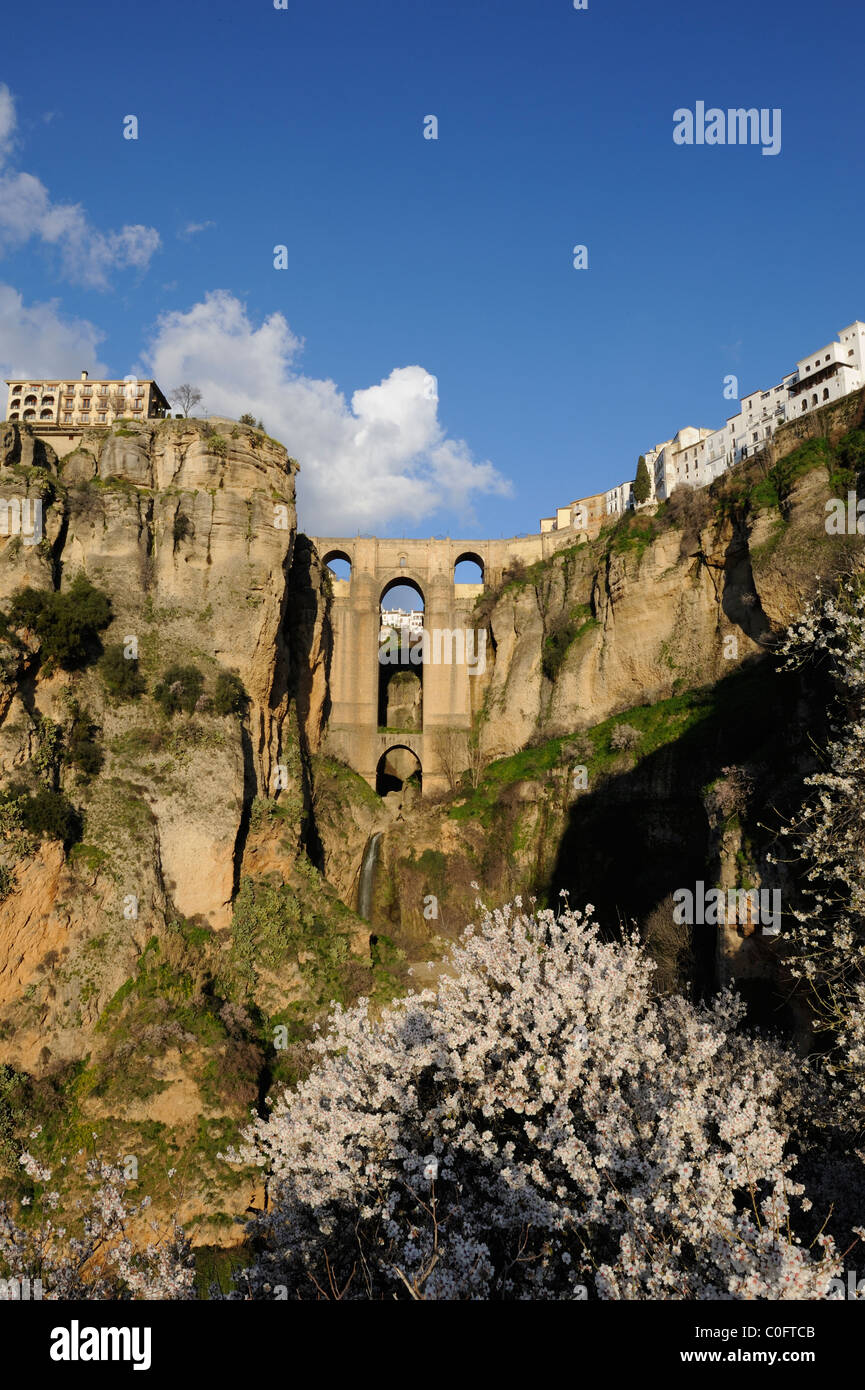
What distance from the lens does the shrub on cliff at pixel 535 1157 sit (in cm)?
929

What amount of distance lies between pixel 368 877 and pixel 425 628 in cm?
1752

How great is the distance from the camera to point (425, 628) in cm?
5434

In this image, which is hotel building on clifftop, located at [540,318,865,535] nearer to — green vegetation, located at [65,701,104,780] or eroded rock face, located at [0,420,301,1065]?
eroded rock face, located at [0,420,301,1065]

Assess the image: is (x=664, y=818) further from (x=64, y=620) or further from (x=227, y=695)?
(x=64, y=620)

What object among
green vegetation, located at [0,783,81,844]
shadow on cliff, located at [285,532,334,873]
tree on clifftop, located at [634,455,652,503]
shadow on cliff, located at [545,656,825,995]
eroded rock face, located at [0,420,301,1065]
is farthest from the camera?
tree on clifftop, located at [634,455,652,503]

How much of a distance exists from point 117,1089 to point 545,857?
2258 cm

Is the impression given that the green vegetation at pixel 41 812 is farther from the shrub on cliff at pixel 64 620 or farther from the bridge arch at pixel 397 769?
the bridge arch at pixel 397 769

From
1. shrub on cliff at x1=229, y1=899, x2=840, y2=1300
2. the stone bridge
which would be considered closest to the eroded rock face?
shrub on cliff at x1=229, y1=899, x2=840, y2=1300

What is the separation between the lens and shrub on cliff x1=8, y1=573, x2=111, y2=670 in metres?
27.6

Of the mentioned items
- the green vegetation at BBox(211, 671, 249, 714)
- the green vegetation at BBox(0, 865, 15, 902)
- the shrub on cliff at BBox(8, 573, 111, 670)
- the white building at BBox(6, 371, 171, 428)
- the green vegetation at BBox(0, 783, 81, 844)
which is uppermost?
the white building at BBox(6, 371, 171, 428)

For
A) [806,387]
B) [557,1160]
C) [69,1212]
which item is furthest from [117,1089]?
[806,387]

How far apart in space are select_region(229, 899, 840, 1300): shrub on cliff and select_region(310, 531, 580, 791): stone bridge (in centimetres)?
3472

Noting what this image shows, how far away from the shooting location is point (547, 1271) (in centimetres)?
1052

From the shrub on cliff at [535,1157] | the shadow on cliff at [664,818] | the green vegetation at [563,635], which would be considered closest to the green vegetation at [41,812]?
the shrub on cliff at [535,1157]
